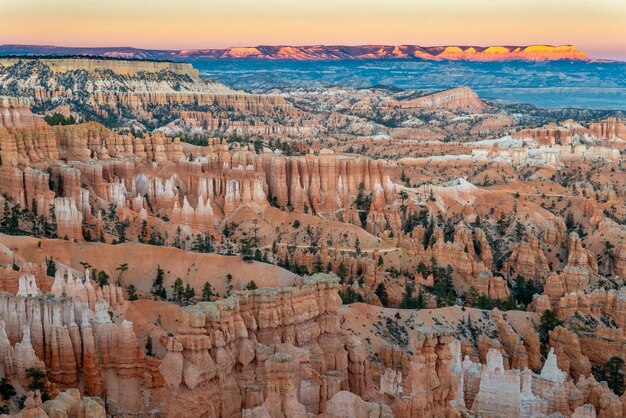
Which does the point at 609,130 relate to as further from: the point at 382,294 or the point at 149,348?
the point at 149,348

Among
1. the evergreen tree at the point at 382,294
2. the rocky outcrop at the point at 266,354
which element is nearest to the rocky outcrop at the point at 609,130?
the evergreen tree at the point at 382,294

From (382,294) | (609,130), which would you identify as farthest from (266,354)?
(609,130)

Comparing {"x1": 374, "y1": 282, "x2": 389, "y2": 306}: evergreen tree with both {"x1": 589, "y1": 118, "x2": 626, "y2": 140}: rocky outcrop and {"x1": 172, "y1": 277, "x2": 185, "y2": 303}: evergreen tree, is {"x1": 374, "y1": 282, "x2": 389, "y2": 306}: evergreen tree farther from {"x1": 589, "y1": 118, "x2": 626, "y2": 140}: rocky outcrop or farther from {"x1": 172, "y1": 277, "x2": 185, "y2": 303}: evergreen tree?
{"x1": 589, "y1": 118, "x2": 626, "y2": 140}: rocky outcrop

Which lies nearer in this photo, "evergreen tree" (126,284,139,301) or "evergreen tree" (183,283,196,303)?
"evergreen tree" (126,284,139,301)

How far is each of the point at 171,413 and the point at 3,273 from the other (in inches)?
571

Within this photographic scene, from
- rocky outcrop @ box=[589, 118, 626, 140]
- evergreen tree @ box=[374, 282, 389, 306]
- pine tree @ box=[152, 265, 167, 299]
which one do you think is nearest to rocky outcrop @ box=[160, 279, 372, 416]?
pine tree @ box=[152, 265, 167, 299]

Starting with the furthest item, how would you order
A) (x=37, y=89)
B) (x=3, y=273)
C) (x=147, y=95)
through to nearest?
1. (x=147, y=95)
2. (x=37, y=89)
3. (x=3, y=273)

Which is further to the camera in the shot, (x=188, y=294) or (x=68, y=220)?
(x=68, y=220)

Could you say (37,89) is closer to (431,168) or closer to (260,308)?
(431,168)

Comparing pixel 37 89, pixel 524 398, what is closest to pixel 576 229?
pixel 524 398

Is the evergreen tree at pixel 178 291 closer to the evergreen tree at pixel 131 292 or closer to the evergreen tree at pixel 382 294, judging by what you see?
the evergreen tree at pixel 131 292

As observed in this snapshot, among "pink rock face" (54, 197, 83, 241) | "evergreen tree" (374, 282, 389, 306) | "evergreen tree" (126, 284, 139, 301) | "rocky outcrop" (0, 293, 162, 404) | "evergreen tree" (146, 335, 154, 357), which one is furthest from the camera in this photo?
"pink rock face" (54, 197, 83, 241)

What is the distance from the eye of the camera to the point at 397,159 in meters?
114

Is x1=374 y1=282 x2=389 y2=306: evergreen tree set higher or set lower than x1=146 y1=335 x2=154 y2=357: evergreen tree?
lower
